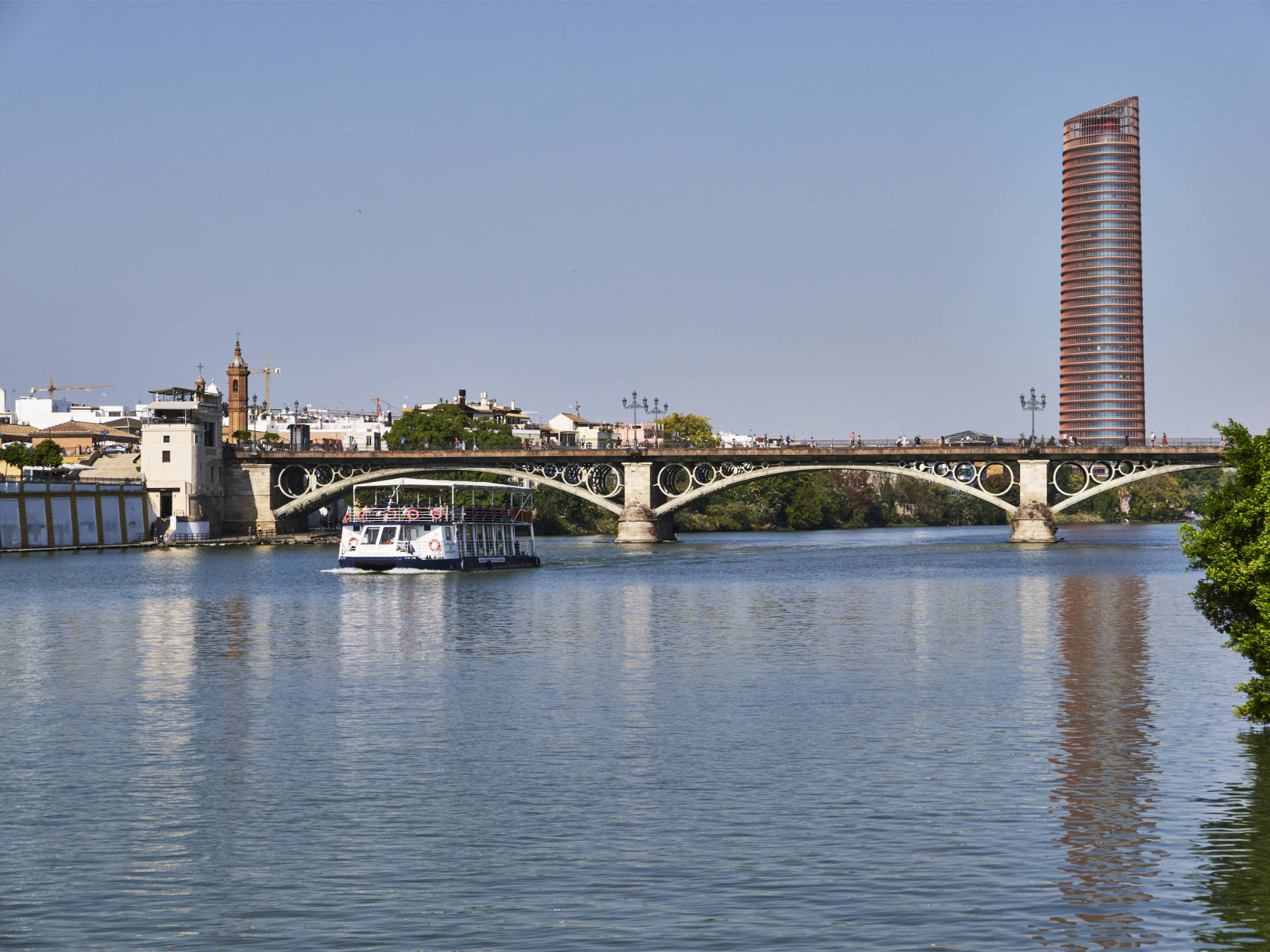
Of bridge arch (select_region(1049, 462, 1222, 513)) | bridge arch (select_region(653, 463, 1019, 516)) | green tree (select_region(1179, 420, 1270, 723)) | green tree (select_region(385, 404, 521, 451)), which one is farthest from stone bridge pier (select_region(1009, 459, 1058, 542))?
green tree (select_region(1179, 420, 1270, 723))

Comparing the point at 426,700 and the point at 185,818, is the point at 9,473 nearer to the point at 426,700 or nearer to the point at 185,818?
the point at 426,700

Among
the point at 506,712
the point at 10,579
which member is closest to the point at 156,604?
the point at 10,579

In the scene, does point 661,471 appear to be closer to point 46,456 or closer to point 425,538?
point 425,538

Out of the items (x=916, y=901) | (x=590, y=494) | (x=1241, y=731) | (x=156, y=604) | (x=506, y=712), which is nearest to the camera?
(x=916, y=901)

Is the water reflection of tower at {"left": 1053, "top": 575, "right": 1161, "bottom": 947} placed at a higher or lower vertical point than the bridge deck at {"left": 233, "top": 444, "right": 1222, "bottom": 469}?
lower

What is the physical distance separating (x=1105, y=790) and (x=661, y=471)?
11111 cm

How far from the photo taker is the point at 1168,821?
22.9 metres

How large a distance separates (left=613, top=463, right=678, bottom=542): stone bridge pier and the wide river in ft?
260

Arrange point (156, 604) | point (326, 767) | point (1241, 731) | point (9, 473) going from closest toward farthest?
1. point (326, 767)
2. point (1241, 731)
3. point (156, 604)
4. point (9, 473)

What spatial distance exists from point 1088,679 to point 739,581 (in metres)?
44.6

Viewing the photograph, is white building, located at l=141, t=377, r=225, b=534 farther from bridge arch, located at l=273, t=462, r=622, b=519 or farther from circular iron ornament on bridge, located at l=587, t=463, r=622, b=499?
circular iron ornament on bridge, located at l=587, t=463, r=622, b=499

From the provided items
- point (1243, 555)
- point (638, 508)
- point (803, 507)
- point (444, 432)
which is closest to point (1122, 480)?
point (638, 508)

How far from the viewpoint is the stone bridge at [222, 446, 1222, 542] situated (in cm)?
12719

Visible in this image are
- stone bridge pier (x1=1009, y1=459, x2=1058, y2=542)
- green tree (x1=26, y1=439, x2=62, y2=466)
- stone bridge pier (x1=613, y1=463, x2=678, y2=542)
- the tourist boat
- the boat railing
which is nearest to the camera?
the tourist boat
